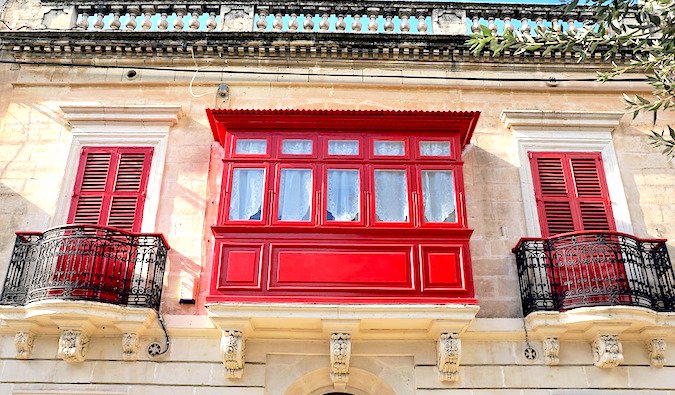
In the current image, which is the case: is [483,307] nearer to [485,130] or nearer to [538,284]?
[538,284]

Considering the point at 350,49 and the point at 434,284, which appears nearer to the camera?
the point at 434,284

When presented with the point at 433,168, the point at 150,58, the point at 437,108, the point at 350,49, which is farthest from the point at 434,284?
the point at 150,58

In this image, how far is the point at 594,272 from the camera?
27.0 feet

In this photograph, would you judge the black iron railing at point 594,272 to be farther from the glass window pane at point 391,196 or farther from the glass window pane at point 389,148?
the glass window pane at point 389,148

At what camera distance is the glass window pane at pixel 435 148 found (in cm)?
891

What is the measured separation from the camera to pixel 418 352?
825 cm

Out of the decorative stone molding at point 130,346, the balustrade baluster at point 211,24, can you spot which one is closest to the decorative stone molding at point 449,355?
the decorative stone molding at point 130,346

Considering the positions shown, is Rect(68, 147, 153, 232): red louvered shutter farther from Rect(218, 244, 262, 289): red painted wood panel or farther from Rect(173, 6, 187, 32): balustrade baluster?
Rect(173, 6, 187, 32): balustrade baluster

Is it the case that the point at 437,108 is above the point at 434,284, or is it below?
above

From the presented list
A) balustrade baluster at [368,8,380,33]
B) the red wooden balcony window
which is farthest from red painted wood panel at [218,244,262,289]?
balustrade baluster at [368,8,380,33]

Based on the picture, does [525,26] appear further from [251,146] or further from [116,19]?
[116,19]

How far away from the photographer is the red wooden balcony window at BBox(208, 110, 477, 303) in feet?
26.2

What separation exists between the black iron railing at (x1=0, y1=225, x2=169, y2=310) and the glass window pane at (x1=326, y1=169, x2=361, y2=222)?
227 centimetres

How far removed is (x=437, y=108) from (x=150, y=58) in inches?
179
